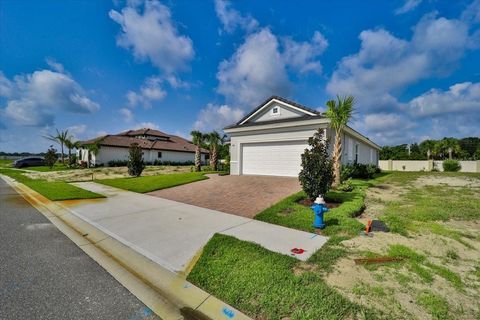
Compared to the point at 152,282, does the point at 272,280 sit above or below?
above

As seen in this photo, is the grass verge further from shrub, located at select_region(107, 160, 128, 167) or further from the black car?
the black car

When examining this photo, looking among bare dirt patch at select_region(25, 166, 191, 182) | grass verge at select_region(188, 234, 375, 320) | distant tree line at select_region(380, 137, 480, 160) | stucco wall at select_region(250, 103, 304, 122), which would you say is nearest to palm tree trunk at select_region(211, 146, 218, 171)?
bare dirt patch at select_region(25, 166, 191, 182)

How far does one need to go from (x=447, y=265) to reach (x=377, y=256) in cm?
106

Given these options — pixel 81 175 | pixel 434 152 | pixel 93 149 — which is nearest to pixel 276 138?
pixel 81 175

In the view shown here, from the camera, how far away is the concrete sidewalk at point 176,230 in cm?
436

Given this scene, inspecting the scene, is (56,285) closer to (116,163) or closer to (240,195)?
(240,195)

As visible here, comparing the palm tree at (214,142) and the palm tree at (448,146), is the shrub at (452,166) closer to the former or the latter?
the palm tree at (448,146)

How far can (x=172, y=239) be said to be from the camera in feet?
16.5

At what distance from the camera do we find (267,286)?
3.05m

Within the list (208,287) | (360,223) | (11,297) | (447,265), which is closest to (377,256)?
(447,265)

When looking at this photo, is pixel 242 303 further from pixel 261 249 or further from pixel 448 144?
pixel 448 144

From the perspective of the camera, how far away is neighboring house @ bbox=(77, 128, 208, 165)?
99.4ft

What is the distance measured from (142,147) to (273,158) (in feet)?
84.2

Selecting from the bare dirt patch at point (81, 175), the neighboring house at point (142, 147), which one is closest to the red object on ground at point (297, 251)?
the bare dirt patch at point (81, 175)
